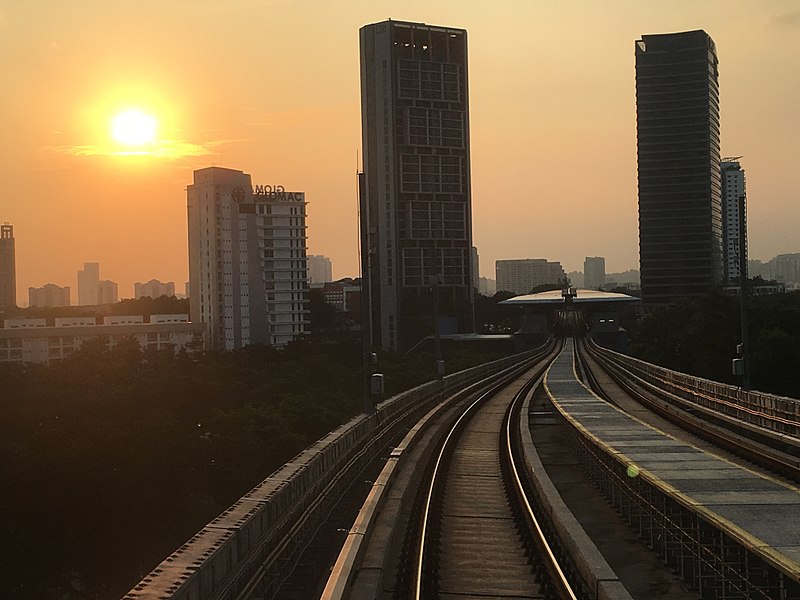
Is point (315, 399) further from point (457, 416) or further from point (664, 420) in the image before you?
point (664, 420)

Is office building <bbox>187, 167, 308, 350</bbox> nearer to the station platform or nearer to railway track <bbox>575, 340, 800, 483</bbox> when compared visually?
railway track <bbox>575, 340, 800, 483</bbox>

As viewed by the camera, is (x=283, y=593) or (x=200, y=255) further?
(x=200, y=255)

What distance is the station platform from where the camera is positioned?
10664 mm

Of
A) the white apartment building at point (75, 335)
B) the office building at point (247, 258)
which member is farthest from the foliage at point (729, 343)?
the white apartment building at point (75, 335)

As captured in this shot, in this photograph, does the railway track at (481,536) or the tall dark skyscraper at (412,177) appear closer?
the railway track at (481,536)

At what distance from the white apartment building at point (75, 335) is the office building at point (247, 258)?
4.98 meters

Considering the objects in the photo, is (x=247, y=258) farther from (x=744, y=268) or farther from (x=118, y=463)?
(x=744, y=268)

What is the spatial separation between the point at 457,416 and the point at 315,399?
102 feet

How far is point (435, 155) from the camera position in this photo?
159 meters

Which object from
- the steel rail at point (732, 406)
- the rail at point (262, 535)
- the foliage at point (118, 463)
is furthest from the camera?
the foliage at point (118, 463)

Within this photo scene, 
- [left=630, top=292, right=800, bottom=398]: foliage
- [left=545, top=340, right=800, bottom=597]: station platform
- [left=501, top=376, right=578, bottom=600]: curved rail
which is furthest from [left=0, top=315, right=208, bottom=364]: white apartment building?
[left=545, top=340, right=800, bottom=597]: station platform

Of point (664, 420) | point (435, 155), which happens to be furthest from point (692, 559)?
point (435, 155)

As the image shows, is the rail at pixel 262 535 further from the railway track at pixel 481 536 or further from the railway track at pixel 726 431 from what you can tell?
the railway track at pixel 726 431

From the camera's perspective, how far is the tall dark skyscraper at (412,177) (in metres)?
155
